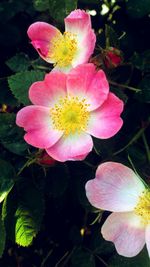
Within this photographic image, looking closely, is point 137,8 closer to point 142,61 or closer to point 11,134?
point 142,61

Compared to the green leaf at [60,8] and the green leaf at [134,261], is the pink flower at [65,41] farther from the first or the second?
the green leaf at [134,261]

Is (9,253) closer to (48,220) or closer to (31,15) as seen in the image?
(48,220)

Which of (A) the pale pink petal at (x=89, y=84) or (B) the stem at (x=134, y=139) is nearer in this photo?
(A) the pale pink petal at (x=89, y=84)

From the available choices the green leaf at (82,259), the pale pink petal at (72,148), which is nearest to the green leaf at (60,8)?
the pale pink petal at (72,148)

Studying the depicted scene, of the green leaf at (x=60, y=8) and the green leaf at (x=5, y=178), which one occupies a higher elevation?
the green leaf at (x=60, y=8)

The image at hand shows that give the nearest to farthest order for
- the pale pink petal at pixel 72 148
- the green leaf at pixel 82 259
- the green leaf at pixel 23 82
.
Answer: the pale pink petal at pixel 72 148 < the green leaf at pixel 23 82 < the green leaf at pixel 82 259

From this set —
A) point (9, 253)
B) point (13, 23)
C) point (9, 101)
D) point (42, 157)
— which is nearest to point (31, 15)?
point (13, 23)
